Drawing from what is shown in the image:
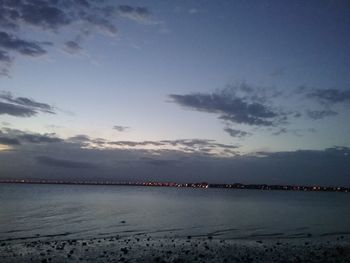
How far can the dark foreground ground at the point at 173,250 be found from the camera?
25.3 meters

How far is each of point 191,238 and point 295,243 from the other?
9.81 m

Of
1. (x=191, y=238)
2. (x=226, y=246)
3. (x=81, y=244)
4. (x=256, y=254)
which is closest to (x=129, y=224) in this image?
(x=191, y=238)

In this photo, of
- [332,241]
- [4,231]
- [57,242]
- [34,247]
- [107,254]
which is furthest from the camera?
[4,231]

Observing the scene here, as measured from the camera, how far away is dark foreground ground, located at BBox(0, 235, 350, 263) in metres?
25.3

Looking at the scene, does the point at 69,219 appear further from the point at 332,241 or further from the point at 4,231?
the point at 332,241

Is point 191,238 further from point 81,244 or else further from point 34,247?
point 34,247

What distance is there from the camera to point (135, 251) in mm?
28234

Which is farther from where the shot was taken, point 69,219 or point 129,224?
point 69,219

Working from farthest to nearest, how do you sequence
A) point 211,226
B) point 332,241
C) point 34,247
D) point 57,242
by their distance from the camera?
point 211,226 < point 332,241 < point 57,242 < point 34,247

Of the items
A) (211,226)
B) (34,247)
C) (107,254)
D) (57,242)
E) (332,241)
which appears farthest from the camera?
(211,226)

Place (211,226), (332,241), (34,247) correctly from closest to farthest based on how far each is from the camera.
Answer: (34,247), (332,241), (211,226)

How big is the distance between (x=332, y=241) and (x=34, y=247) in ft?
89.9

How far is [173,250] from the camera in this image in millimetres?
28719

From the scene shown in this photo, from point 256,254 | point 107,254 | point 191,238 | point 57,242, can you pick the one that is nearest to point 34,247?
point 57,242
